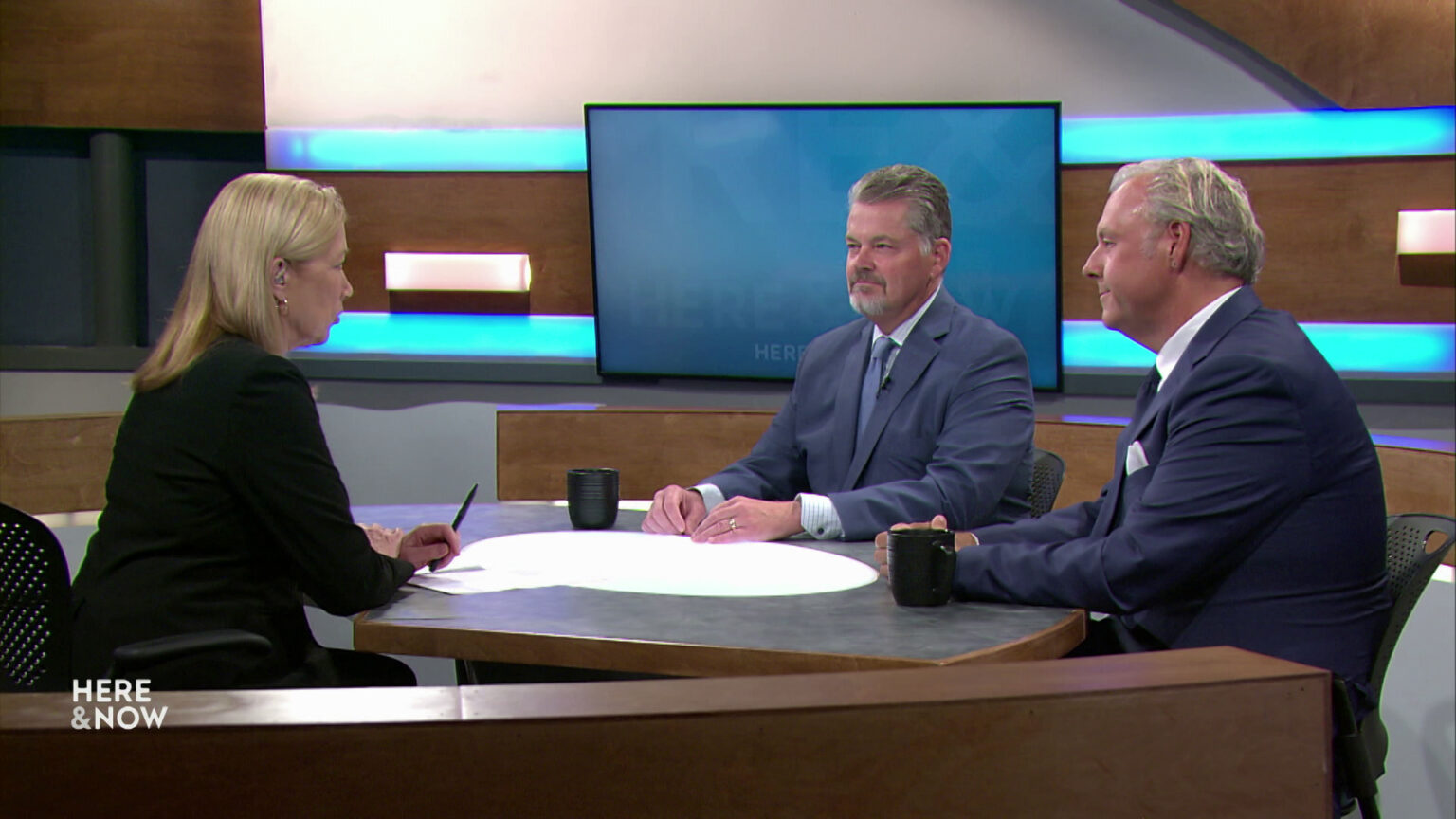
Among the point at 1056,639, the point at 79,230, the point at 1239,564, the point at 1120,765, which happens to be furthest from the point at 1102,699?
the point at 79,230

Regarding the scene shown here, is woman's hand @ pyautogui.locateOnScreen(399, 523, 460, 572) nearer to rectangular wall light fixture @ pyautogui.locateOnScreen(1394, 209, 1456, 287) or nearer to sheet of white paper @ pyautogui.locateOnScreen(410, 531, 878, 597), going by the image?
sheet of white paper @ pyautogui.locateOnScreen(410, 531, 878, 597)

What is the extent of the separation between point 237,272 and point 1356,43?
3.58 metres

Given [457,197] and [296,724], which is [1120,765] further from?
[457,197]

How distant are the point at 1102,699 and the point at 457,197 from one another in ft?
14.0

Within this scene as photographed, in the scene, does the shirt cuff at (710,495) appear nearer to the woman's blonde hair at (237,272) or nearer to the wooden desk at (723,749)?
the woman's blonde hair at (237,272)

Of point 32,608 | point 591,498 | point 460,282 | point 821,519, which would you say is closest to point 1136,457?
point 821,519

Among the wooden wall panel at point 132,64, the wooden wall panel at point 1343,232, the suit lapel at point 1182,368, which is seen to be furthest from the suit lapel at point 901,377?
the wooden wall panel at point 132,64

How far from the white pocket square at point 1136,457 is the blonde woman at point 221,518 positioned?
3.90 ft

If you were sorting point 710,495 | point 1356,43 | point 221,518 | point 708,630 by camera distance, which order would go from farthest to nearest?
point 1356,43
point 710,495
point 221,518
point 708,630

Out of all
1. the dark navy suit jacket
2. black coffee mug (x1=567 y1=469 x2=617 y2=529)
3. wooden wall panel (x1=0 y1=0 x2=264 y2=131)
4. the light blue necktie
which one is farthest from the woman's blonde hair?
wooden wall panel (x1=0 y1=0 x2=264 y2=131)

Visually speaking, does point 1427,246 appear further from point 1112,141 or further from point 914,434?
point 914,434

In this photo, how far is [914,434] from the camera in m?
2.70

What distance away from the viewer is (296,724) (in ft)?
3.02

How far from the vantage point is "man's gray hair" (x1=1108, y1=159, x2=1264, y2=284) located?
2.08 metres
